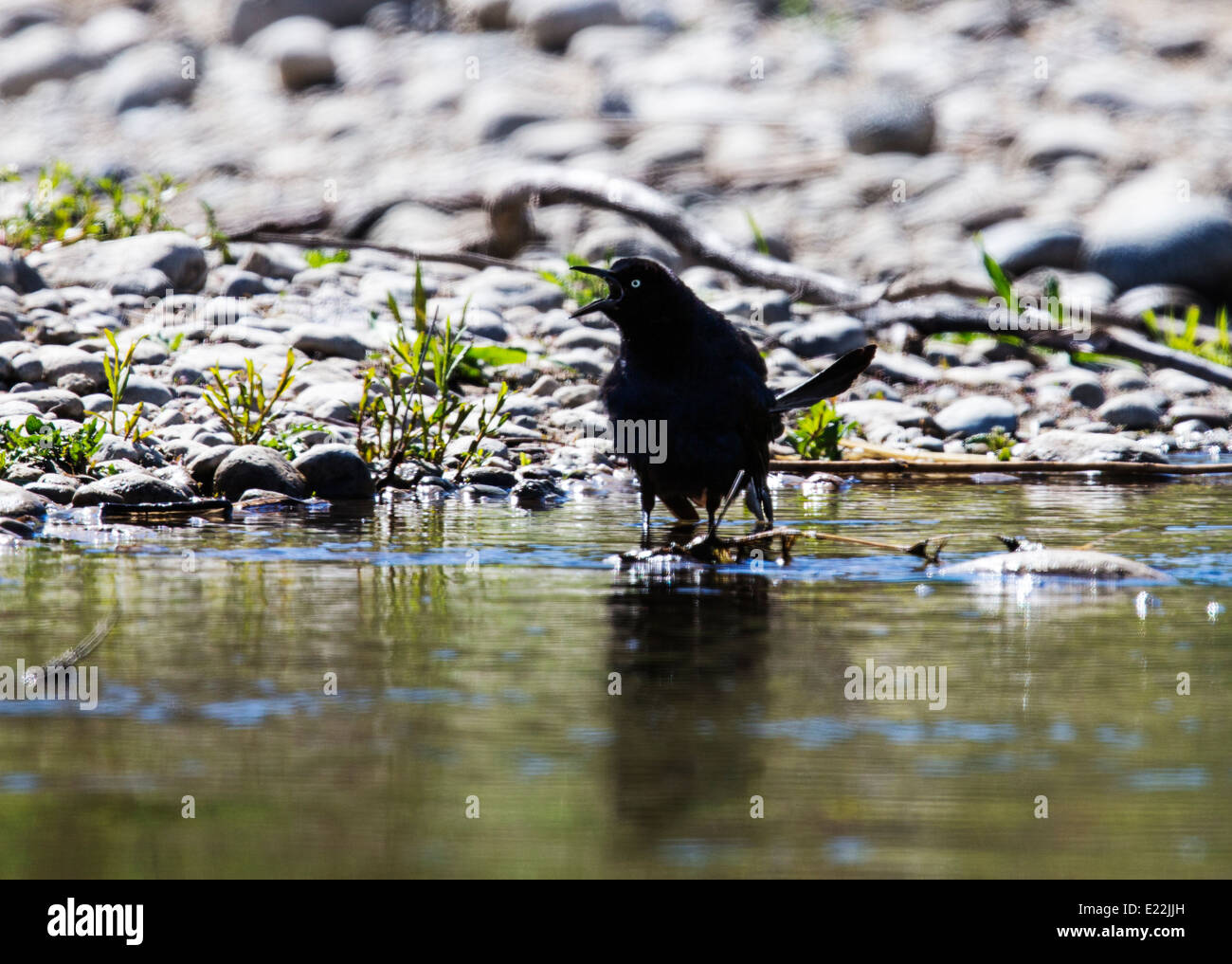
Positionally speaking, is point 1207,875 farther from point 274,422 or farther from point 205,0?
point 205,0

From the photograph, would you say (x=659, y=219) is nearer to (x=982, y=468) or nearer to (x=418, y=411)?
(x=982, y=468)

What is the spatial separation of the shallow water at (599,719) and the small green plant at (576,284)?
19.6 ft

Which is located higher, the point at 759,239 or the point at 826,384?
the point at 759,239

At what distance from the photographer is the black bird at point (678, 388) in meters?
5.79

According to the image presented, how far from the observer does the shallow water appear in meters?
2.46

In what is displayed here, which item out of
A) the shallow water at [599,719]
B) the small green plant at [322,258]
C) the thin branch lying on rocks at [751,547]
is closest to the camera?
the shallow water at [599,719]

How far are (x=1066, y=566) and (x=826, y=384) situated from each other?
1.65m

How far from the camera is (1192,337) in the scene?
1176 cm

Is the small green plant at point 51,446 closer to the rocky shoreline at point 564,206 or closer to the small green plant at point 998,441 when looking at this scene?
the rocky shoreline at point 564,206

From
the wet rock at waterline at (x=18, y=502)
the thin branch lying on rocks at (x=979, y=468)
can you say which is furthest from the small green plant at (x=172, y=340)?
the thin branch lying on rocks at (x=979, y=468)

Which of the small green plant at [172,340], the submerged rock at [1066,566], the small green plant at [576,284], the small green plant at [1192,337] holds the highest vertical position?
the small green plant at [576,284]

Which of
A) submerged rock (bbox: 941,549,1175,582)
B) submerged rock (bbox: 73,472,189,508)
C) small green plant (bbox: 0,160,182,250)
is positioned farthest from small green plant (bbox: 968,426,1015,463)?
small green plant (bbox: 0,160,182,250)

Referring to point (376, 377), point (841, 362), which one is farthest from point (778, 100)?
point (841, 362)

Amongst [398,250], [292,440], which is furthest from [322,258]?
[292,440]
